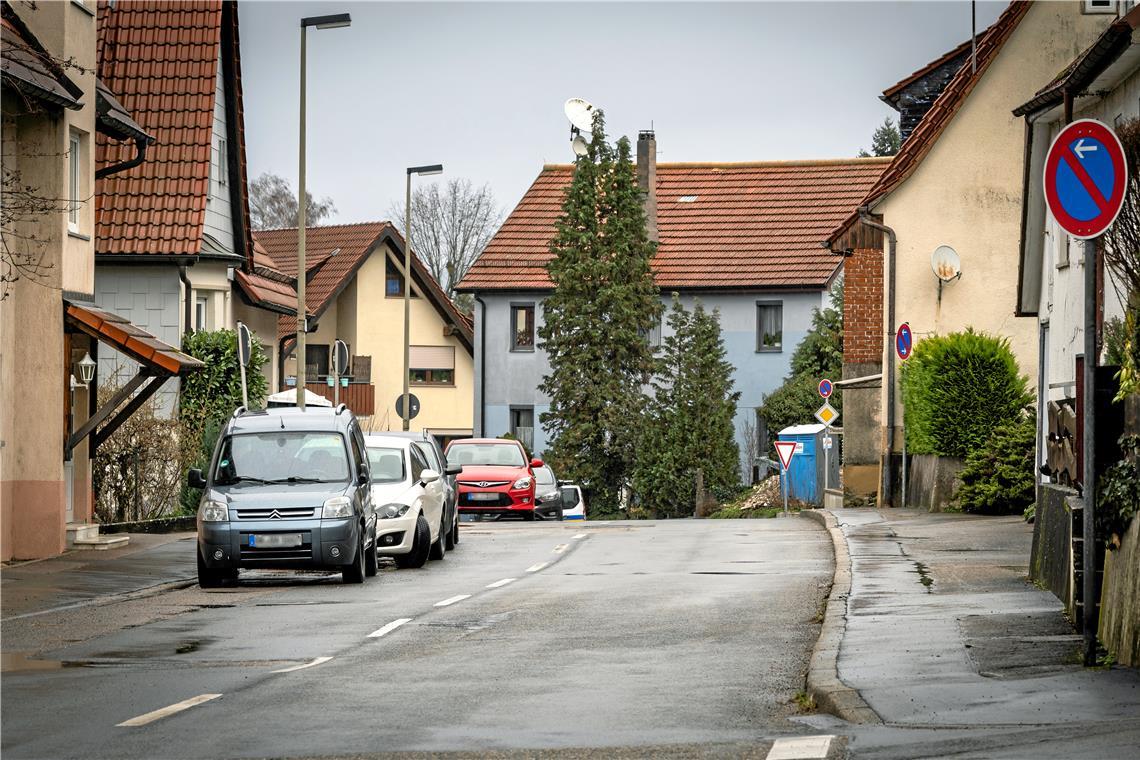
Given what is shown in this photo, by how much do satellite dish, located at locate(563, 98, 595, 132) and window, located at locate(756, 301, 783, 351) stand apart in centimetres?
960

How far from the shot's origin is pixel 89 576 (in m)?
21.3

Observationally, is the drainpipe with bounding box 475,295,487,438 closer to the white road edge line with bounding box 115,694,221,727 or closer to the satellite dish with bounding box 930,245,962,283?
the satellite dish with bounding box 930,245,962,283

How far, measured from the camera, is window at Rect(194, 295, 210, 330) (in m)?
41.6

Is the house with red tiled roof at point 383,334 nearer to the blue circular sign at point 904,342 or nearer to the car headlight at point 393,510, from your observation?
the blue circular sign at point 904,342

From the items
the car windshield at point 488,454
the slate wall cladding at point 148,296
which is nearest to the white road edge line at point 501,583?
the car windshield at point 488,454

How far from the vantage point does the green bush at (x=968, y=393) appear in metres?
30.7

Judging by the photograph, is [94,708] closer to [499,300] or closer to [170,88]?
[170,88]

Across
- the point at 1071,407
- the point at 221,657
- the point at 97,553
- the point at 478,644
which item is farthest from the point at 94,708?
the point at 97,553

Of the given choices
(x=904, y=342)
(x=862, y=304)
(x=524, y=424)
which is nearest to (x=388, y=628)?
(x=904, y=342)

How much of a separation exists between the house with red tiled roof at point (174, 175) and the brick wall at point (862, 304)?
1360cm

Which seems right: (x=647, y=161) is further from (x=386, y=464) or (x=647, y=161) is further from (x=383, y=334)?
(x=386, y=464)

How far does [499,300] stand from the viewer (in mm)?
64938

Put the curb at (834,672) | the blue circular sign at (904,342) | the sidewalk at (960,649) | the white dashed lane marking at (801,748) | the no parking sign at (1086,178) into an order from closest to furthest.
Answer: the white dashed lane marking at (801,748)
the sidewalk at (960,649)
the curb at (834,672)
the no parking sign at (1086,178)
the blue circular sign at (904,342)

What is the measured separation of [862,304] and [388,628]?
90.0ft
